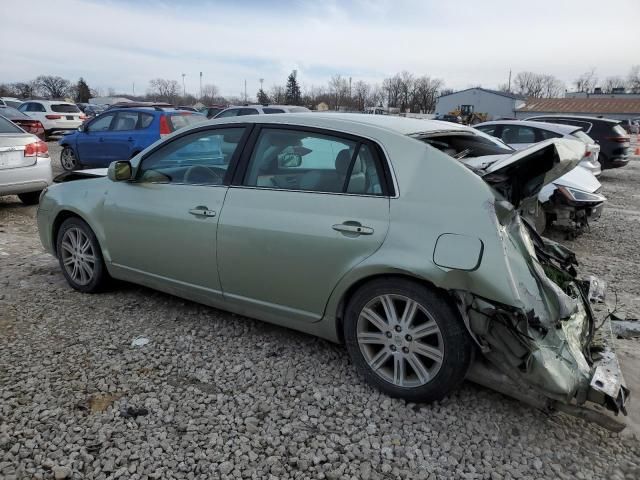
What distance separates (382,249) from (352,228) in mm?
226

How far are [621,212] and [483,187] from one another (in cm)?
773

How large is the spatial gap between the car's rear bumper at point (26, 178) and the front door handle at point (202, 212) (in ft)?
16.7

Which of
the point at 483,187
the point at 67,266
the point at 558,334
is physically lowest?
the point at 67,266

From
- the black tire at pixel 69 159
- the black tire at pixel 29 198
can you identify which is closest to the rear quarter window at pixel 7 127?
the black tire at pixel 29 198

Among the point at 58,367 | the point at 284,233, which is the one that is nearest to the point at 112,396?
the point at 58,367

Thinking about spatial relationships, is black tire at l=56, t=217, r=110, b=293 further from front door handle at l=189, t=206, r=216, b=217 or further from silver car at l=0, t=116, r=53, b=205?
silver car at l=0, t=116, r=53, b=205

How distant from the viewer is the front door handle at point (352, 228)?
112 inches

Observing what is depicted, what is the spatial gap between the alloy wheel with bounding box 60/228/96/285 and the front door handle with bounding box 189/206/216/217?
129 centimetres

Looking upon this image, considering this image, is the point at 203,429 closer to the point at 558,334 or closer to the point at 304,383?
the point at 304,383

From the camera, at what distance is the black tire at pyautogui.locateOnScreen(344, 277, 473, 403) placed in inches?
104

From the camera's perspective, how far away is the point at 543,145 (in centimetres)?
284

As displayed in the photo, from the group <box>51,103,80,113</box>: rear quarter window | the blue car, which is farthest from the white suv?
the blue car

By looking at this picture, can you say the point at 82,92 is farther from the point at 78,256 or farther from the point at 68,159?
the point at 78,256

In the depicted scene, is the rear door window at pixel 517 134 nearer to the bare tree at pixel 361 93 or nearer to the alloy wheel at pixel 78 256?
the alloy wheel at pixel 78 256
